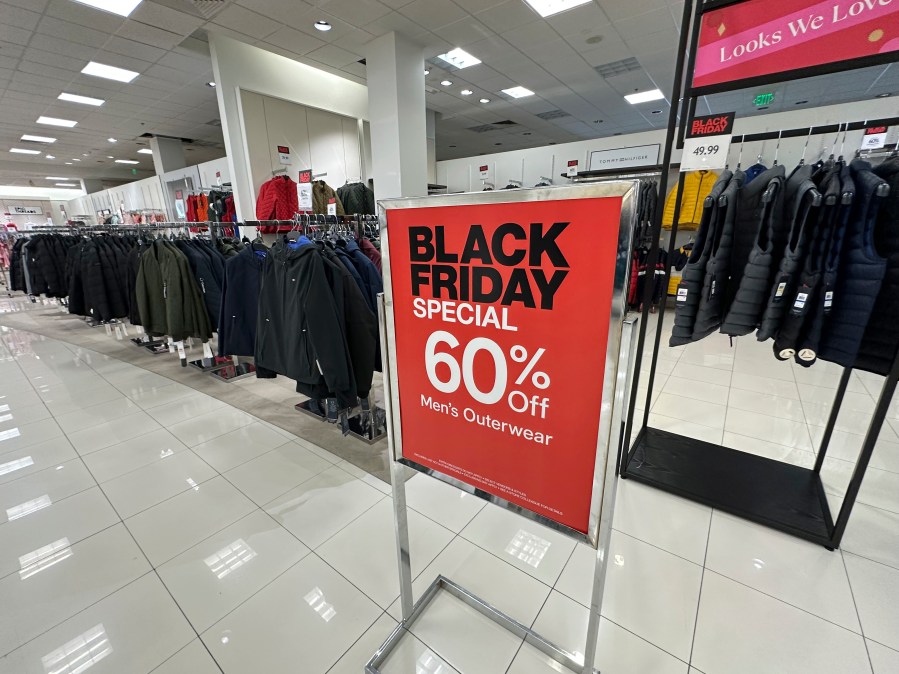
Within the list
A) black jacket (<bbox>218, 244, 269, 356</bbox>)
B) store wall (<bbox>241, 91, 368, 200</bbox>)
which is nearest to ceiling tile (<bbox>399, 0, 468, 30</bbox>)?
store wall (<bbox>241, 91, 368, 200</bbox>)

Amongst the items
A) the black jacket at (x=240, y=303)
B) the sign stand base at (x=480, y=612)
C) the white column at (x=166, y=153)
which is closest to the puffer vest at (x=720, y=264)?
the sign stand base at (x=480, y=612)

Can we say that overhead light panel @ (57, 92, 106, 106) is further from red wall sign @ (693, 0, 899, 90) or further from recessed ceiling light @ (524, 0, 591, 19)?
red wall sign @ (693, 0, 899, 90)

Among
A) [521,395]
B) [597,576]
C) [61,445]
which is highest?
[521,395]

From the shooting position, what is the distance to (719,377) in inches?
148

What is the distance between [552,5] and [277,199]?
12.9ft

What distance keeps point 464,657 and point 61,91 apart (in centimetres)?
989

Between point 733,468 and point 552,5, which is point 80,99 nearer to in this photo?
point 552,5

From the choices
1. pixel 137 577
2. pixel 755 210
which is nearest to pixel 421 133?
pixel 755 210

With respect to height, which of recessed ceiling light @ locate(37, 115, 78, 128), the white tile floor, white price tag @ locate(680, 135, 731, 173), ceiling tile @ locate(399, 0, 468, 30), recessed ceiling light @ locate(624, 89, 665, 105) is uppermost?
recessed ceiling light @ locate(624, 89, 665, 105)

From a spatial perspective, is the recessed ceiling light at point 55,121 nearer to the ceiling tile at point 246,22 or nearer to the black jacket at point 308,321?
the ceiling tile at point 246,22

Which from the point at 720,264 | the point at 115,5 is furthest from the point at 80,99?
the point at 720,264

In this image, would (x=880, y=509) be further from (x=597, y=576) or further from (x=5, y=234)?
(x=5, y=234)

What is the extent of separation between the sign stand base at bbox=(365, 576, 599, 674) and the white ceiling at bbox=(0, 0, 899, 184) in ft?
17.7

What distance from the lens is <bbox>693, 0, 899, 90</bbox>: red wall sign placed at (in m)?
1.38
